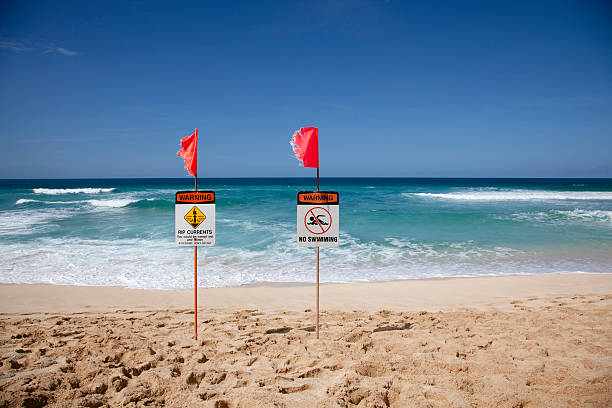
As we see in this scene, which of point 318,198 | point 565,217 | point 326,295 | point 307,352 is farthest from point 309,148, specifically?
point 565,217

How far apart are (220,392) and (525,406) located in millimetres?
2740

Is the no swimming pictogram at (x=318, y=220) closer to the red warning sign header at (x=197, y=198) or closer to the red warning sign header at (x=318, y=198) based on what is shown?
the red warning sign header at (x=318, y=198)

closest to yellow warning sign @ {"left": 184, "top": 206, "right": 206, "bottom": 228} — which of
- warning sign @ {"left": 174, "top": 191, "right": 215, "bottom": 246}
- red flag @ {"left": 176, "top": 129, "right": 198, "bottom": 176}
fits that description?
warning sign @ {"left": 174, "top": 191, "right": 215, "bottom": 246}

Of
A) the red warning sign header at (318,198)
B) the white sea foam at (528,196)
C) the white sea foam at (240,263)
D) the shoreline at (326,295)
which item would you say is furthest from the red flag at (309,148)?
the white sea foam at (528,196)

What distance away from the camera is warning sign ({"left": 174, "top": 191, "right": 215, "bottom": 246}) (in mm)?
4199

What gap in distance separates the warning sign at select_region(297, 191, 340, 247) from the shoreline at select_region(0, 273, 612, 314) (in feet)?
7.94

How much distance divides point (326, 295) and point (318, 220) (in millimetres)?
3320

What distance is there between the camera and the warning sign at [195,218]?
420cm

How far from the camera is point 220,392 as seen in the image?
121 inches

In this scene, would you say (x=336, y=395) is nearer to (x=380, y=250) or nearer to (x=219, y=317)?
(x=219, y=317)

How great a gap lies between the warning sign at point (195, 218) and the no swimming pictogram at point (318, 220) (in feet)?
4.07

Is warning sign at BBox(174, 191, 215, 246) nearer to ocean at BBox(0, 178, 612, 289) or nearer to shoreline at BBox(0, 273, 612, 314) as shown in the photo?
shoreline at BBox(0, 273, 612, 314)

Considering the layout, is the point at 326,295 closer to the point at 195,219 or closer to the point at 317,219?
the point at 317,219

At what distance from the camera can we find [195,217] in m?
4.23
